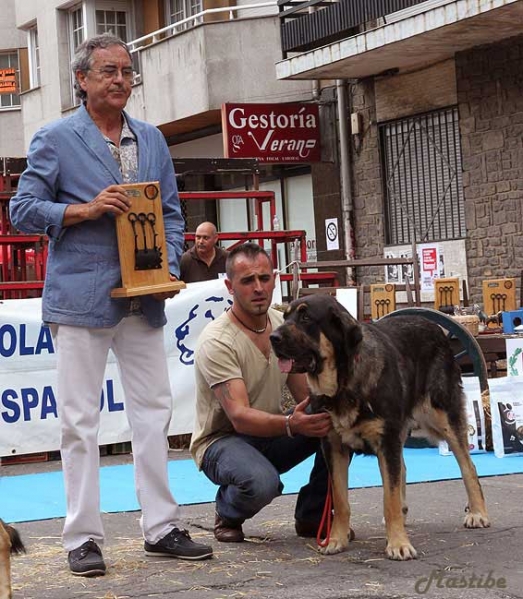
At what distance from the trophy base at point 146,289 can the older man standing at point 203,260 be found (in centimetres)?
643

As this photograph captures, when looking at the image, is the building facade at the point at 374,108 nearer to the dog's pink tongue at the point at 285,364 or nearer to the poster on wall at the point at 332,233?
the poster on wall at the point at 332,233

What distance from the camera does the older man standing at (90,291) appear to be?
18.5 ft

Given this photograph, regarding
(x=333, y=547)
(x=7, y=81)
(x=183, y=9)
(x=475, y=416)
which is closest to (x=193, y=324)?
(x=475, y=416)

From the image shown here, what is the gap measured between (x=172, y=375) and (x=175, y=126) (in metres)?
12.8

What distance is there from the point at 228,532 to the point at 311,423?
92 cm

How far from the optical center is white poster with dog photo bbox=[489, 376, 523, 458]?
9.16 m

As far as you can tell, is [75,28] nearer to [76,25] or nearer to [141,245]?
[76,25]

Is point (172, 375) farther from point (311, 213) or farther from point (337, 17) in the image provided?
point (311, 213)

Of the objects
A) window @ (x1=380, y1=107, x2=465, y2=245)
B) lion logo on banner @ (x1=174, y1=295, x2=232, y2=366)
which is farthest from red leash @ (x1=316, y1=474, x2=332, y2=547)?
window @ (x1=380, y1=107, x2=465, y2=245)

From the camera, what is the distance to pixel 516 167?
15969 millimetres

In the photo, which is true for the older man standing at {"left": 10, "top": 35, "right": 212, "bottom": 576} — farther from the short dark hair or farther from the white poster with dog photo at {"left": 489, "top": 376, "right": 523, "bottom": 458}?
the white poster with dog photo at {"left": 489, "top": 376, "right": 523, "bottom": 458}

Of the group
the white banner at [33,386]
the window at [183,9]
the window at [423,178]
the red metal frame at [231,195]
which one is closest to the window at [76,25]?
the window at [183,9]

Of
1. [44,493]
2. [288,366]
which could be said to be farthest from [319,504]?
[44,493]

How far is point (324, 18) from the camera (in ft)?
58.8
